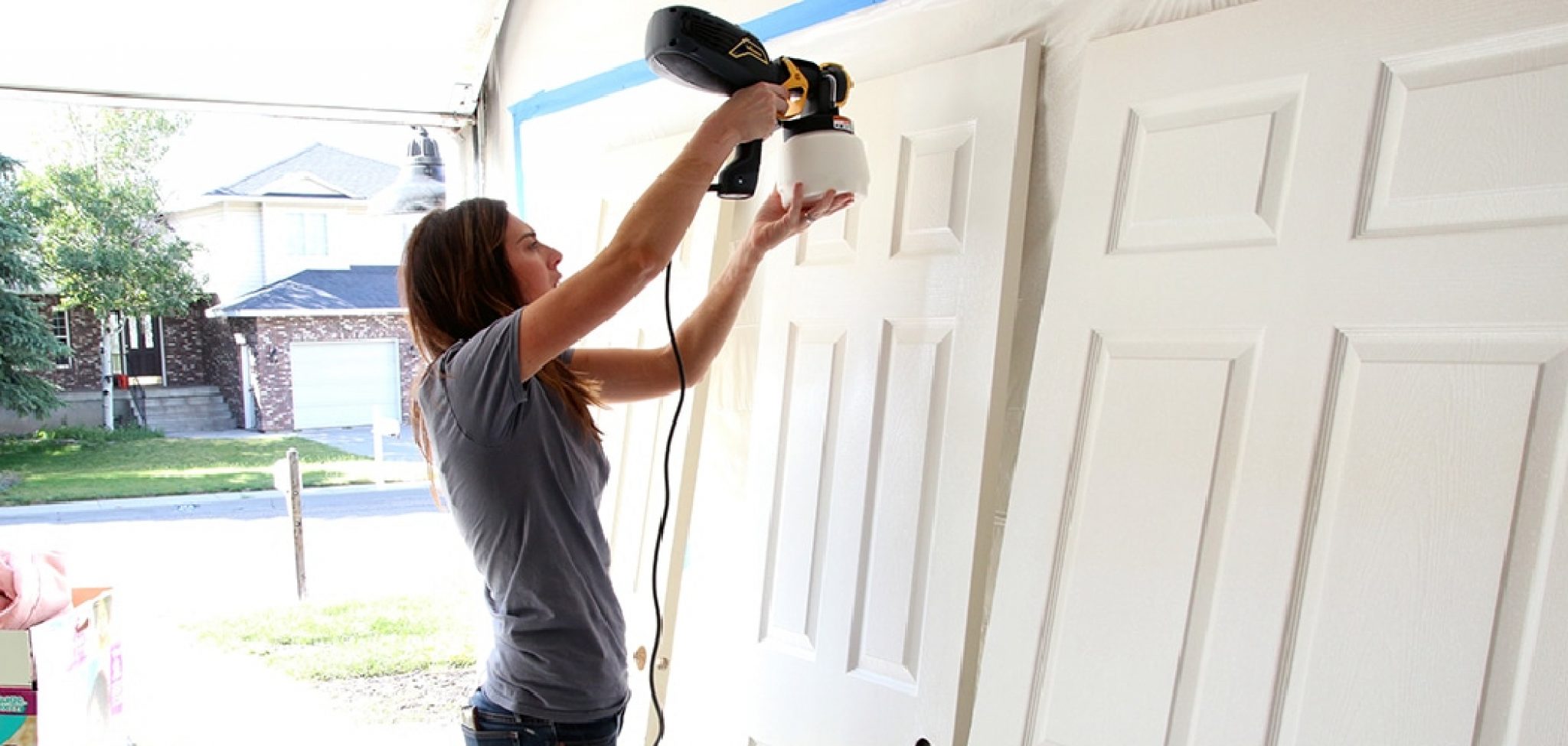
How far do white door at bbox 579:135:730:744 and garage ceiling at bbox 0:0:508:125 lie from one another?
3.23 feet

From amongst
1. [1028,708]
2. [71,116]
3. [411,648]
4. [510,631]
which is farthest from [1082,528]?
[71,116]

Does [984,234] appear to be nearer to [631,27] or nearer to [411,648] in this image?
[631,27]

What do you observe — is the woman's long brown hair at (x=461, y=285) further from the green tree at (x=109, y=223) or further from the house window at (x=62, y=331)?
the green tree at (x=109, y=223)

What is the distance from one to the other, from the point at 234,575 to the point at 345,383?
1.18m

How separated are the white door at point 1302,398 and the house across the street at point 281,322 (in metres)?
4.88

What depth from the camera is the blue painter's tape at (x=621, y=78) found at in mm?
1537

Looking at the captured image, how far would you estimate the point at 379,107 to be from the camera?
2910 mm

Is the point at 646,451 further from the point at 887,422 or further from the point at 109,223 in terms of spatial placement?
the point at 109,223

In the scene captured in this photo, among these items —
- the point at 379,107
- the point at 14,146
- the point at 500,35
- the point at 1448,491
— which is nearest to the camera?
the point at 1448,491

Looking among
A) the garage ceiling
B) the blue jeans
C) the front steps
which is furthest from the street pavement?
the blue jeans

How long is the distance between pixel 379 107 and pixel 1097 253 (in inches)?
97.2

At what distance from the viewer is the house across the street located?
5.03 metres

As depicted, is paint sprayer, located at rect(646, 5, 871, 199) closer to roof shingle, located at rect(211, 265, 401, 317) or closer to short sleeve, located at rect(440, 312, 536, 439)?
short sleeve, located at rect(440, 312, 536, 439)

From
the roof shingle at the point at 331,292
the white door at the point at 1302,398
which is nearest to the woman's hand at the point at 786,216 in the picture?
the white door at the point at 1302,398
